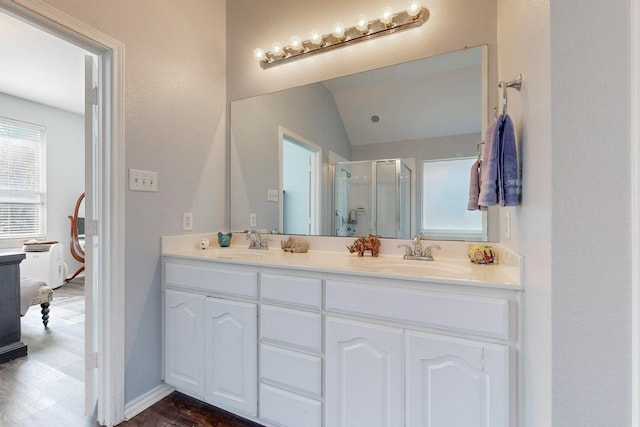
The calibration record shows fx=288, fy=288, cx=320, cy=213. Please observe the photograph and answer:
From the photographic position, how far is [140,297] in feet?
5.38

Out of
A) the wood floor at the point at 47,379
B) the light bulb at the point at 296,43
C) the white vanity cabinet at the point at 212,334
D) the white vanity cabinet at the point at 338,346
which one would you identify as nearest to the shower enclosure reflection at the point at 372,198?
the white vanity cabinet at the point at 338,346

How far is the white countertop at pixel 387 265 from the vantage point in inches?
40.9

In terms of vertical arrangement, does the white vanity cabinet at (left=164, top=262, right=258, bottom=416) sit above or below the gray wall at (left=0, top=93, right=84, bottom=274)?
below

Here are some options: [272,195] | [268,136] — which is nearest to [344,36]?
[268,136]

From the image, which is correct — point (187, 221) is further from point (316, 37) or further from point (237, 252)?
point (316, 37)

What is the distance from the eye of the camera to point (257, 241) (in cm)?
208

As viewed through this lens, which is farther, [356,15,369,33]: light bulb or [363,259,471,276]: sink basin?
[356,15,369,33]: light bulb

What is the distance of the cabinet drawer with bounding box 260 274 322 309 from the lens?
1.30 metres

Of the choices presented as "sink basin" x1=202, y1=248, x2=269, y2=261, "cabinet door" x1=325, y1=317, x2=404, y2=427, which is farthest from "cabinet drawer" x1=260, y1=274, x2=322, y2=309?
"sink basin" x1=202, y1=248, x2=269, y2=261

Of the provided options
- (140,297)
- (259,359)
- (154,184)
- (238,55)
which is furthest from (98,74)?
(259,359)

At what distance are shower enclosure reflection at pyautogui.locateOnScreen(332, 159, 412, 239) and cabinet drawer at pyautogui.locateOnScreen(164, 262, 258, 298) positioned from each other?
2.19ft

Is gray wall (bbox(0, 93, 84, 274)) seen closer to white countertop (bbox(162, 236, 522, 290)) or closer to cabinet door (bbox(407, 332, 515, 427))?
white countertop (bbox(162, 236, 522, 290))

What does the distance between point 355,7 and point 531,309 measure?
6.13 ft

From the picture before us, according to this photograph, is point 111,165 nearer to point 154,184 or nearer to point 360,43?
point 154,184
